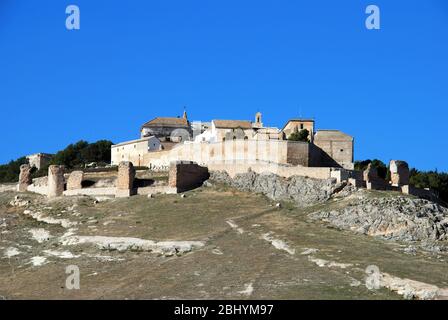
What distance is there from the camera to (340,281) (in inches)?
1499

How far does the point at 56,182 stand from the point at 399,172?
2675cm

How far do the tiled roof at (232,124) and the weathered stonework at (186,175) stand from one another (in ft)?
42.3

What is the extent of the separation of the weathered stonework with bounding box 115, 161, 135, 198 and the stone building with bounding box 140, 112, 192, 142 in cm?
2174

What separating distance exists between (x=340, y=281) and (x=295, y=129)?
1533 inches

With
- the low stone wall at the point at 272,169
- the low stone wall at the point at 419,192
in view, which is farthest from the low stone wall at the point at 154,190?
the low stone wall at the point at 419,192

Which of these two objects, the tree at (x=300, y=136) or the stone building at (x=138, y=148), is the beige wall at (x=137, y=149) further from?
the tree at (x=300, y=136)

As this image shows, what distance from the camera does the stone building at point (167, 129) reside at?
287ft

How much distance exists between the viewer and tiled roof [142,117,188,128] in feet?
291

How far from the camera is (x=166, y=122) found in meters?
89.4

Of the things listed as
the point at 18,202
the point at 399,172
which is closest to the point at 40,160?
the point at 18,202

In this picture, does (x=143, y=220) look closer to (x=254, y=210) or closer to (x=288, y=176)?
(x=254, y=210)

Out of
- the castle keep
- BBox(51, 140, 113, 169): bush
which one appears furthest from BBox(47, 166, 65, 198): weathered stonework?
BBox(51, 140, 113, 169): bush
